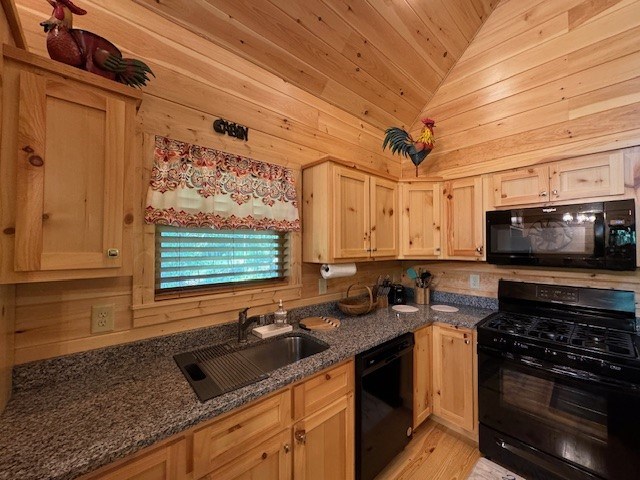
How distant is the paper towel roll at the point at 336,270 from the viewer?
1.98 m

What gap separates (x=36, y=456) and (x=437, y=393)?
7.64 feet

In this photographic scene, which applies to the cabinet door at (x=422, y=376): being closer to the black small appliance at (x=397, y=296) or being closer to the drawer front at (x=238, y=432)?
the black small appliance at (x=397, y=296)

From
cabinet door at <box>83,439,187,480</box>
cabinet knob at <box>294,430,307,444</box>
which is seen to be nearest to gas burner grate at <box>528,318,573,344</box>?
cabinet knob at <box>294,430,307,444</box>

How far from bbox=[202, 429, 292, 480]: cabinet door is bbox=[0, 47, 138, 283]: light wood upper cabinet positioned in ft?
2.88

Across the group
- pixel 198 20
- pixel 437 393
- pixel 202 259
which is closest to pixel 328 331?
pixel 202 259

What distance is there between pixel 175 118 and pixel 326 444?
1936 mm

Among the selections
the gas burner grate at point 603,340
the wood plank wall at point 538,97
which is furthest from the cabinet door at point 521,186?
the gas burner grate at point 603,340

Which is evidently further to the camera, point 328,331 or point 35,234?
point 328,331

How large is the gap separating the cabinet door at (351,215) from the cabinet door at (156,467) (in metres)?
1.31

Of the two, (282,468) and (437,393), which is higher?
(282,468)

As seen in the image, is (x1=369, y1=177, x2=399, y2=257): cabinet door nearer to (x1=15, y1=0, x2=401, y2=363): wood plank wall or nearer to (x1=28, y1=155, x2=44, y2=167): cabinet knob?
(x1=15, y1=0, x2=401, y2=363): wood plank wall

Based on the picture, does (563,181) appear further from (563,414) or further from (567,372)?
(563,414)

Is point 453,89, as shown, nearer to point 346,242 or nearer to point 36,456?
point 346,242

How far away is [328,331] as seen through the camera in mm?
1763
